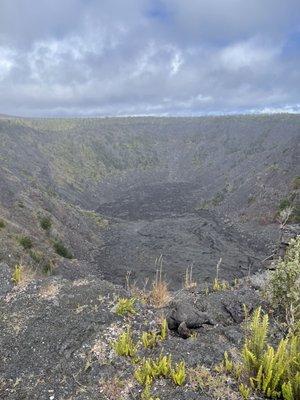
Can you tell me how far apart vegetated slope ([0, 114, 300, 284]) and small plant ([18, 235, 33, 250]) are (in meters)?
0.65

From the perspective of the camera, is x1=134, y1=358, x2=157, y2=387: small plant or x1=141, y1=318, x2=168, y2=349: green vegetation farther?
x1=141, y1=318, x2=168, y2=349: green vegetation

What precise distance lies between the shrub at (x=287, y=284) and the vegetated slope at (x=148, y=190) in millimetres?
22392

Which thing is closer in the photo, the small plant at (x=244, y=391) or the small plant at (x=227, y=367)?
the small plant at (x=244, y=391)

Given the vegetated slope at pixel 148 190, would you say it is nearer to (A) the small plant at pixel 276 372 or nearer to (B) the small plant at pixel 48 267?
(B) the small plant at pixel 48 267

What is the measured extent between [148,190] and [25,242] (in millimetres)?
71113

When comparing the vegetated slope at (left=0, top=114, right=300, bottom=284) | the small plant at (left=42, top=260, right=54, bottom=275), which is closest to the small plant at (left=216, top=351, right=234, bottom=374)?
the vegetated slope at (left=0, top=114, right=300, bottom=284)

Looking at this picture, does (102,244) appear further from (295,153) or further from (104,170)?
(104,170)

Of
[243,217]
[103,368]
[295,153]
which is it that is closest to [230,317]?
[103,368]

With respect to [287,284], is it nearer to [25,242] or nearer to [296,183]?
[25,242]

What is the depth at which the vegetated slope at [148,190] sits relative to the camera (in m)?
49.1

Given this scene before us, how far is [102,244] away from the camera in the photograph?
5672 centimetres

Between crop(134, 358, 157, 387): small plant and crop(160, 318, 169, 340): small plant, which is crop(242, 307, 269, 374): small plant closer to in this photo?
crop(134, 358, 157, 387): small plant

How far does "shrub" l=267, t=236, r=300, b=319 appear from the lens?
1215 cm

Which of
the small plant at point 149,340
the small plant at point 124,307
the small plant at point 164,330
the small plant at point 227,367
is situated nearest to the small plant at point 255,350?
the small plant at point 227,367
